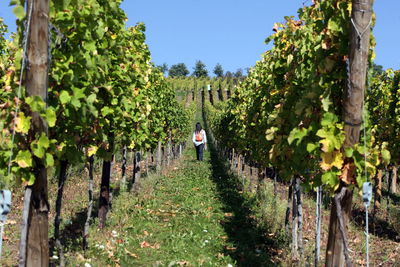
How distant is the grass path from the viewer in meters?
6.99

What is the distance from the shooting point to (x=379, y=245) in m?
10.1

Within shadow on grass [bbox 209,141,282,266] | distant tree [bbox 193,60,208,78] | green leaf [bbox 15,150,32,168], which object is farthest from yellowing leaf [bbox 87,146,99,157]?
distant tree [bbox 193,60,208,78]

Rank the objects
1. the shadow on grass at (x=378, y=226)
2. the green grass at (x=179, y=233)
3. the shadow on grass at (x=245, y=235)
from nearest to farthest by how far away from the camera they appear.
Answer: the green grass at (x=179, y=233) < the shadow on grass at (x=245, y=235) < the shadow on grass at (x=378, y=226)

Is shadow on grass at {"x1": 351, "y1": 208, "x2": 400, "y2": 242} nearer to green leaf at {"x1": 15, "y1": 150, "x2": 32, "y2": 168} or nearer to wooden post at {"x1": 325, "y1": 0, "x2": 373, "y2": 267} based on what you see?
wooden post at {"x1": 325, "y1": 0, "x2": 373, "y2": 267}

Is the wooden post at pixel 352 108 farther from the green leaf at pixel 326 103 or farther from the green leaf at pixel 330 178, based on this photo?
the green leaf at pixel 326 103

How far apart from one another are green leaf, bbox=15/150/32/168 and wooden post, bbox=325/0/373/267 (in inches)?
107

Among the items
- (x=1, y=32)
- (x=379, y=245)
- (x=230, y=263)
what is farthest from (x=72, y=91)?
(x=379, y=245)

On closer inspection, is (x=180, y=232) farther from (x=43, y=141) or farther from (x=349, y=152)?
(x=349, y=152)

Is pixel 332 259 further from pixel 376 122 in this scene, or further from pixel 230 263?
pixel 376 122

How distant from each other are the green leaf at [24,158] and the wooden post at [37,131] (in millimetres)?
163

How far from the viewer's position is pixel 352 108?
3811mm

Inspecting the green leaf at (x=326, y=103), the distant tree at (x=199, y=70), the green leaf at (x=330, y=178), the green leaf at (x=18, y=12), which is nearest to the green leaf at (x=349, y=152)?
the green leaf at (x=330, y=178)

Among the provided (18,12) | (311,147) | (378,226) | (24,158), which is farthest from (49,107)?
(378,226)

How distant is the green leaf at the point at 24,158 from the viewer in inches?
150
